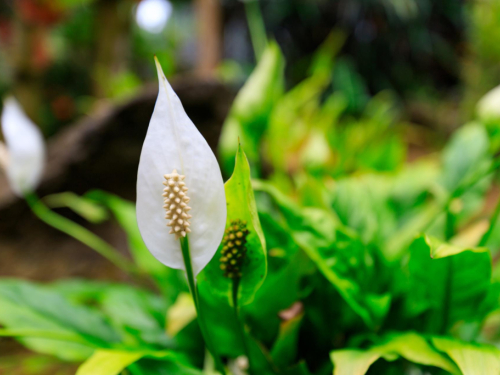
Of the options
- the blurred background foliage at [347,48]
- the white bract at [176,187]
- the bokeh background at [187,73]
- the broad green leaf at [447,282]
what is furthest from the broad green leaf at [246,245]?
the blurred background foliage at [347,48]

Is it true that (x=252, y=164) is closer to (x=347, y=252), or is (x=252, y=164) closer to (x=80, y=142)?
(x=347, y=252)

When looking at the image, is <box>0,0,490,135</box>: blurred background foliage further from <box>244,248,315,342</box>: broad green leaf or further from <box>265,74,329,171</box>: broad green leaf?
<box>244,248,315,342</box>: broad green leaf

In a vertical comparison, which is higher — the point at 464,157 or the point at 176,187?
the point at 176,187

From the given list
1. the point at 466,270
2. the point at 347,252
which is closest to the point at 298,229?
the point at 347,252

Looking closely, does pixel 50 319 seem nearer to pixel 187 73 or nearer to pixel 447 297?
pixel 447 297

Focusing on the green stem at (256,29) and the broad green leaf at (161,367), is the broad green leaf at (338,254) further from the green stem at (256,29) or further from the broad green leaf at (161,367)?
the green stem at (256,29)

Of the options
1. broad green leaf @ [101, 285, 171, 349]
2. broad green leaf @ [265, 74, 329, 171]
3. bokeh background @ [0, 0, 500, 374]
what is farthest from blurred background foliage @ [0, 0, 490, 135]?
broad green leaf @ [101, 285, 171, 349]

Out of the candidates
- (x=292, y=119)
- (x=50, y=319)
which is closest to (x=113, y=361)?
(x=50, y=319)
